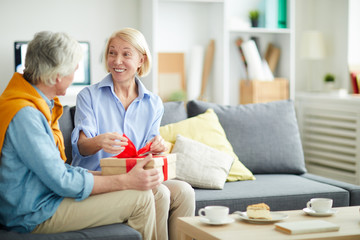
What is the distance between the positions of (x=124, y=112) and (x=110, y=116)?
8 centimetres

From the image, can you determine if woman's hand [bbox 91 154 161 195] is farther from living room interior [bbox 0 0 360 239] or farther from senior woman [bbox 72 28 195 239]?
living room interior [bbox 0 0 360 239]

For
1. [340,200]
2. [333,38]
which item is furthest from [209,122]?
[333,38]

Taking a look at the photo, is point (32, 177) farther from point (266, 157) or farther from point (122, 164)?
point (266, 157)

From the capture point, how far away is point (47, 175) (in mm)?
1811

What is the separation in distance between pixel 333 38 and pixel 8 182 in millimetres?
3864

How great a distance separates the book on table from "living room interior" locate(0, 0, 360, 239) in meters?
2.34

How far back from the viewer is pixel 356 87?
15.1ft

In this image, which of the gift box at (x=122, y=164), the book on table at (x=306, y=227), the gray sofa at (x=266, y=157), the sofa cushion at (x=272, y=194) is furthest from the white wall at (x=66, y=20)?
the book on table at (x=306, y=227)

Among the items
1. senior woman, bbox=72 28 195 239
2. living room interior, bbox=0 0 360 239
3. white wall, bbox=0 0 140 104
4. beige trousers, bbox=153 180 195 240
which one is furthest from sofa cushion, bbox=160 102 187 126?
white wall, bbox=0 0 140 104

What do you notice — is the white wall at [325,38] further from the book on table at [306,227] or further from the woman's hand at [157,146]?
the book on table at [306,227]

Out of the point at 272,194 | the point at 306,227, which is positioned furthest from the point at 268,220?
the point at 272,194

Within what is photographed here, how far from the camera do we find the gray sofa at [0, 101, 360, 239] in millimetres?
2816

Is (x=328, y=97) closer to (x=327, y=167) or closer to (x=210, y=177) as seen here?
(x=327, y=167)

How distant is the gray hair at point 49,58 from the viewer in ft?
6.16
